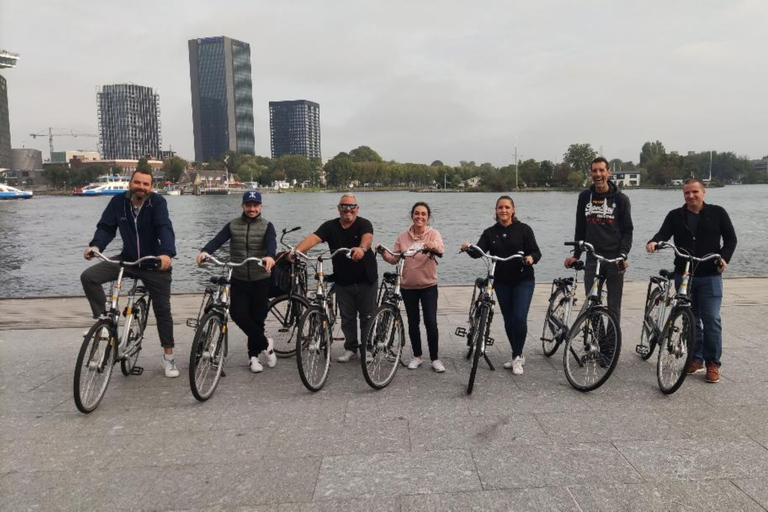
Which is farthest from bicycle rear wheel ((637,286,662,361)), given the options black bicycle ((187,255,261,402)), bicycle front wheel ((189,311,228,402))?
bicycle front wheel ((189,311,228,402))

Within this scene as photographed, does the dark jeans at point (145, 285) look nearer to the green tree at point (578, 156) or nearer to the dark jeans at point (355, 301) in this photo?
the dark jeans at point (355, 301)

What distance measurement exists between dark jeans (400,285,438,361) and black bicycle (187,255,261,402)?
1.51m

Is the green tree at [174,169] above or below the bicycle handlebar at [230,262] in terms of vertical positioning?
above

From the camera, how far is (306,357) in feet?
17.3

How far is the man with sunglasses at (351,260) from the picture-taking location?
5938 mm

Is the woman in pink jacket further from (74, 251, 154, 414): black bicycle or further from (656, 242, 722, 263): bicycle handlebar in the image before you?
(74, 251, 154, 414): black bicycle

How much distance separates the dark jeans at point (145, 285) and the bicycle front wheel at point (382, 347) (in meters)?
1.95

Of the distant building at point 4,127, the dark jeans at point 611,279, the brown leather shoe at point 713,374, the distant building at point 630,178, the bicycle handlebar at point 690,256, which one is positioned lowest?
the brown leather shoe at point 713,374

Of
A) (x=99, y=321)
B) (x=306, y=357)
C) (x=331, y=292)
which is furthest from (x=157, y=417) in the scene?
(x=331, y=292)

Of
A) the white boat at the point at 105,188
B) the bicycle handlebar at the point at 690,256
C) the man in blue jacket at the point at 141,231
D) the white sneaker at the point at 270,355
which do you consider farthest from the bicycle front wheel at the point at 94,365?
the white boat at the point at 105,188

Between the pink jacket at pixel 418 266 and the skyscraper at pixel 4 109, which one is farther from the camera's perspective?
the skyscraper at pixel 4 109

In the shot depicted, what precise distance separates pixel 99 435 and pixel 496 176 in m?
167

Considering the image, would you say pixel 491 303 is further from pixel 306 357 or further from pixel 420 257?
pixel 306 357

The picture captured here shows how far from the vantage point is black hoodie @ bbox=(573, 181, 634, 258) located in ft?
19.5
